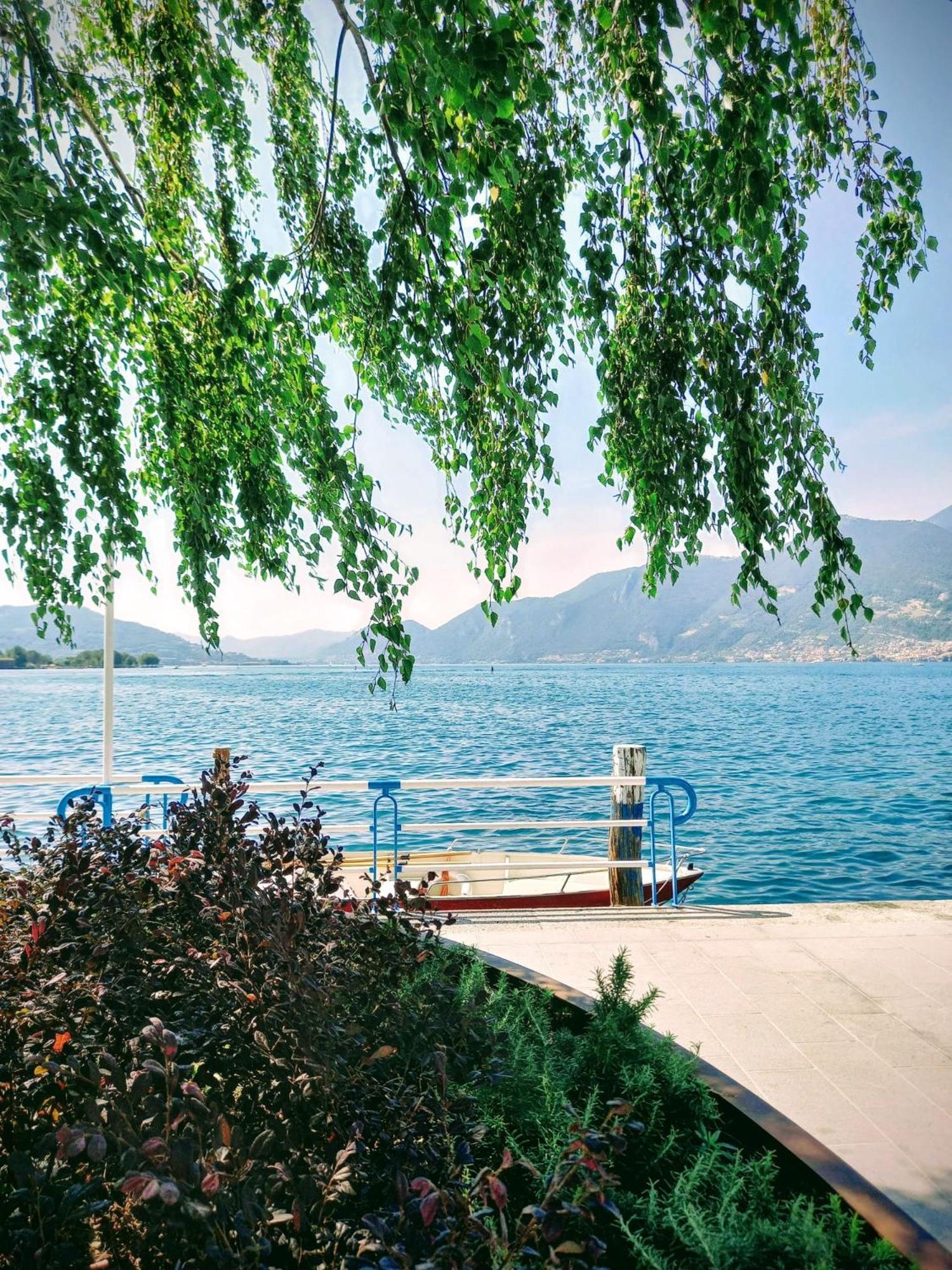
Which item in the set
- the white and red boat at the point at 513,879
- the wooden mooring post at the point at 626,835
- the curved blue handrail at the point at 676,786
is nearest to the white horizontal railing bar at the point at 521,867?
the white and red boat at the point at 513,879

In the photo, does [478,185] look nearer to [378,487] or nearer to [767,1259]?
[378,487]

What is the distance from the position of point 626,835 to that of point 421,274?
5858mm

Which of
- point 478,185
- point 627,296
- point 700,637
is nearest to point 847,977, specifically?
point 627,296

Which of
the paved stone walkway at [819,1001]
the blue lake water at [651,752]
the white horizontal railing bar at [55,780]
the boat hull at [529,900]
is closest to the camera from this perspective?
the paved stone walkway at [819,1001]

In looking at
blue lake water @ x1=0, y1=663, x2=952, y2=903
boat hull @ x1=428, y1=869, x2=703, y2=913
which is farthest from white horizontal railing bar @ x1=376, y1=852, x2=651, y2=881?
blue lake water @ x1=0, y1=663, x2=952, y2=903

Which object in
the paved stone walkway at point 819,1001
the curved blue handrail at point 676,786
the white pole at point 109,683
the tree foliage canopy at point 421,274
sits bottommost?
the paved stone walkway at point 819,1001

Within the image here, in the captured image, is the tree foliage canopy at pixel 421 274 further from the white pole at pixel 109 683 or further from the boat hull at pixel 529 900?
the boat hull at pixel 529 900

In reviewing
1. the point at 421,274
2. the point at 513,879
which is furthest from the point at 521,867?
the point at 421,274

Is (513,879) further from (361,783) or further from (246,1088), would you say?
(246,1088)

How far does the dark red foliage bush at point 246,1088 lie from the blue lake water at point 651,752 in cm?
400

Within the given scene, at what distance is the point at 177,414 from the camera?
3127 millimetres

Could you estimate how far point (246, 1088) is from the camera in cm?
164

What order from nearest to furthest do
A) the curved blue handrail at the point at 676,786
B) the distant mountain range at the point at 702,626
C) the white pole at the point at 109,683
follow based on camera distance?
the curved blue handrail at the point at 676,786, the white pole at the point at 109,683, the distant mountain range at the point at 702,626

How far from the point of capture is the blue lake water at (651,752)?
15250mm
